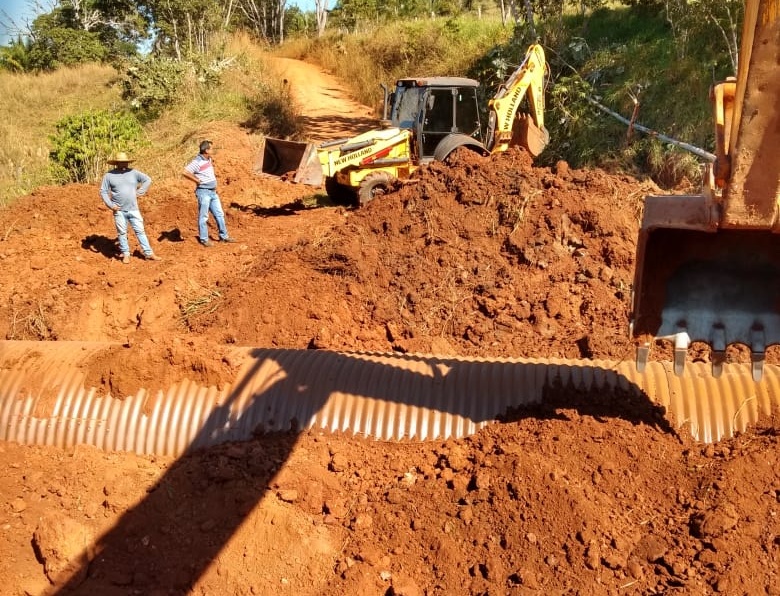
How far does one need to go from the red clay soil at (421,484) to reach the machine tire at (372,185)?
369 cm

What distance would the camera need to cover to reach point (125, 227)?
30.8ft

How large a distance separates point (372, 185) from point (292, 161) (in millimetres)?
3168

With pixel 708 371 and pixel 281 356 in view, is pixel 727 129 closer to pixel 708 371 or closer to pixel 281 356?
pixel 708 371

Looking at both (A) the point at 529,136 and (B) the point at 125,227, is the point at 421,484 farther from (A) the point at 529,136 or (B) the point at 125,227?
(A) the point at 529,136

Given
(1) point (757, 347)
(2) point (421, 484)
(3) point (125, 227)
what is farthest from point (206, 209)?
(1) point (757, 347)

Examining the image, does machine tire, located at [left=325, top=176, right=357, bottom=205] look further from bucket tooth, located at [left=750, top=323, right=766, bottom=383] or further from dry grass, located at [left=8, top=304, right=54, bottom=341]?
bucket tooth, located at [left=750, top=323, right=766, bottom=383]

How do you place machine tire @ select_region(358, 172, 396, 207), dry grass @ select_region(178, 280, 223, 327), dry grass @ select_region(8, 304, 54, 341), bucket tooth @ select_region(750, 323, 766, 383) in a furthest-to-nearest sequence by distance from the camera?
1. machine tire @ select_region(358, 172, 396, 207)
2. dry grass @ select_region(8, 304, 54, 341)
3. dry grass @ select_region(178, 280, 223, 327)
4. bucket tooth @ select_region(750, 323, 766, 383)

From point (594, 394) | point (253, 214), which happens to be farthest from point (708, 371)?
point (253, 214)

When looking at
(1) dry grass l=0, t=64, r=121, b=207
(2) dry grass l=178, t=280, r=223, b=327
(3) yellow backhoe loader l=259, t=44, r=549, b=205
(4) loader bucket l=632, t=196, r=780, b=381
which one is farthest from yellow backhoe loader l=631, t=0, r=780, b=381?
(1) dry grass l=0, t=64, r=121, b=207

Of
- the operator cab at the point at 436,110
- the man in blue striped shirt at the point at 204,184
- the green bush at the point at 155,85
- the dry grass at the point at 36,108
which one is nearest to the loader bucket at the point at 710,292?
the man in blue striped shirt at the point at 204,184

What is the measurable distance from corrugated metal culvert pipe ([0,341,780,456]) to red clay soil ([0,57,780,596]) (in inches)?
4.3

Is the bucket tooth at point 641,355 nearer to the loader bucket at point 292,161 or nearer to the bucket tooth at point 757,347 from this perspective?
the bucket tooth at point 757,347

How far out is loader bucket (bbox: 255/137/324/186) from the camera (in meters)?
12.2

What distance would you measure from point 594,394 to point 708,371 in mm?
863
